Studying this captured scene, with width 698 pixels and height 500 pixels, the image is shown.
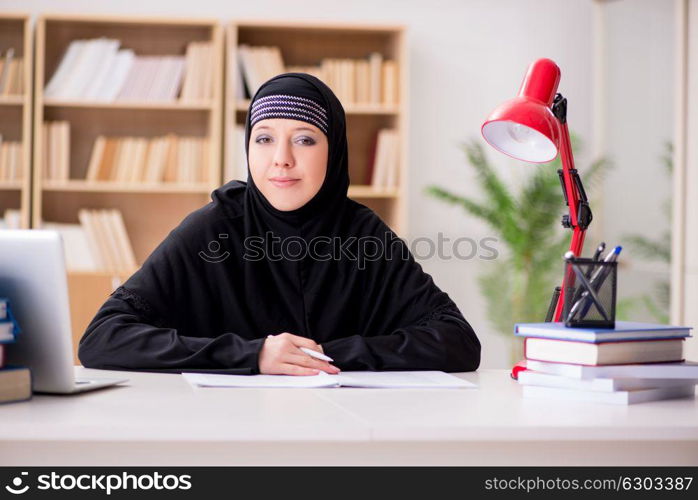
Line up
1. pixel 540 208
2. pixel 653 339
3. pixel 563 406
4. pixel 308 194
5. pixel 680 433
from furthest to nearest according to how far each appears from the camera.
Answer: pixel 540 208
pixel 308 194
pixel 653 339
pixel 563 406
pixel 680 433

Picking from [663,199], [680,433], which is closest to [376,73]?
[663,199]

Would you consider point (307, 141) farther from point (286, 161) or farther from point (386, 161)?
point (386, 161)

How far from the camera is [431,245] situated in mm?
4895

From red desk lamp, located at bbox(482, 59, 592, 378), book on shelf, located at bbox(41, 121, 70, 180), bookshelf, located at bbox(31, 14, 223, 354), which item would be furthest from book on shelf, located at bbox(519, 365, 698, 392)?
book on shelf, located at bbox(41, 121, 70, 180)

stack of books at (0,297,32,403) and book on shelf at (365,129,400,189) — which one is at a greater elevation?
book on shelf at (365,129,400,189)

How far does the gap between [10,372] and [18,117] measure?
345 centimetres

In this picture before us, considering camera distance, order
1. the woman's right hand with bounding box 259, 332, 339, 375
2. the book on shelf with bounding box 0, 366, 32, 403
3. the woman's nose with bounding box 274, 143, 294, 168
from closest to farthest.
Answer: the book on shelf with bounding box 0, 366, 32, 403, the woman's right hand with bounding box 259, 332, 339, 375, the woman's nose with bounding box 274, 143, 294, 168

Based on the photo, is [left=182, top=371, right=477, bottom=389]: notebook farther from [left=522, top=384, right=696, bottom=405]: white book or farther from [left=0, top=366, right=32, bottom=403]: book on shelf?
[left=0, top=366, right=32, bottom=403]: book on shelf

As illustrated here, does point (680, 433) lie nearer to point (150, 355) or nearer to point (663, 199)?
point (150, 355)

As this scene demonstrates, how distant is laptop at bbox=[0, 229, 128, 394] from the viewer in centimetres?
126

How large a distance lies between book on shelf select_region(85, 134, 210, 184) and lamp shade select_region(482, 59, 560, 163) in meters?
→ 2.85

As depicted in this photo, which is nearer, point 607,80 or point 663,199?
point 663,199

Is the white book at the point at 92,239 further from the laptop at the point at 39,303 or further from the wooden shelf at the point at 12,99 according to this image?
the laptop at the point at 39,303

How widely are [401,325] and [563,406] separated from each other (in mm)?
746
